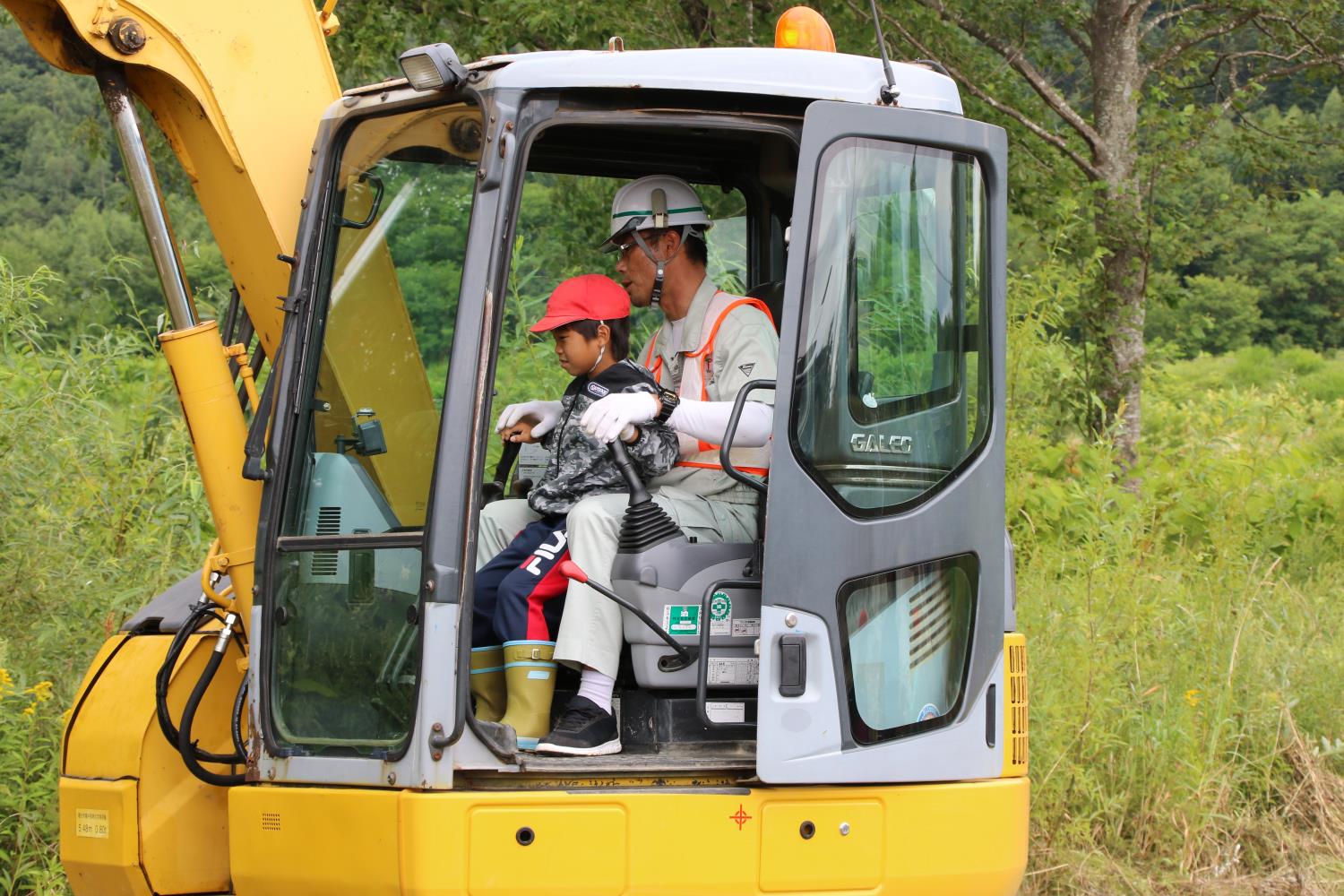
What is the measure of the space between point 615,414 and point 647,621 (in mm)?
510

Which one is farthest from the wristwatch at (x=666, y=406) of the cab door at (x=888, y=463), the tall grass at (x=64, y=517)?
the tall grass at (x=64, y=517)

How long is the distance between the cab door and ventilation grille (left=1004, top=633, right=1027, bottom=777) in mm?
129

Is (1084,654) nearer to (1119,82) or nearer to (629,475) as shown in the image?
(629,475)

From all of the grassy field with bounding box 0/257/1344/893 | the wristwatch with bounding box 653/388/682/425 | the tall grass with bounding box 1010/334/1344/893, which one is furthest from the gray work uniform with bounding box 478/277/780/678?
the tall grass with bounding box 1010/334/1344/893

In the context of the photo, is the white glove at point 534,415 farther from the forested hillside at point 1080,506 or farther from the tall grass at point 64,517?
the tall grass at point 64,517

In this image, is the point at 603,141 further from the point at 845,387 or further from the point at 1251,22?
the point at 1251,22

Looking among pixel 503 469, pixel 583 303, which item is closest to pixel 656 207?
pixel 583 303

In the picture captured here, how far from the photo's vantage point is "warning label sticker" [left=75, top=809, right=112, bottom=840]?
3.86 meters

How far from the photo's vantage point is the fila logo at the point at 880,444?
11.3 feet

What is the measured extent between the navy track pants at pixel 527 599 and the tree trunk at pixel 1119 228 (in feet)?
21.1

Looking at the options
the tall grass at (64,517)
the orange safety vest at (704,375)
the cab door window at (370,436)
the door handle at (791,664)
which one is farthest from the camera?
the tall grass at (64,517)

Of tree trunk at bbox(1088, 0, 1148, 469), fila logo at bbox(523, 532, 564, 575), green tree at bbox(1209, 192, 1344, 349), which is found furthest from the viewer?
green tree at bbox(1209, 192, 1344, 349)

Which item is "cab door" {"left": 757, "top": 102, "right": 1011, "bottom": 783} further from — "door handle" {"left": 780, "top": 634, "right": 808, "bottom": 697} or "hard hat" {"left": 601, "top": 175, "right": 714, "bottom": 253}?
"hard hat" {"left": 601, "top": 175, "right": 714, "bottom": 253}

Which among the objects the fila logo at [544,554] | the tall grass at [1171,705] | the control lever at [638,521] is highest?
the control lever at [638,521]
